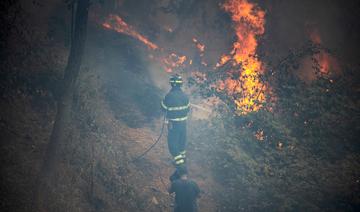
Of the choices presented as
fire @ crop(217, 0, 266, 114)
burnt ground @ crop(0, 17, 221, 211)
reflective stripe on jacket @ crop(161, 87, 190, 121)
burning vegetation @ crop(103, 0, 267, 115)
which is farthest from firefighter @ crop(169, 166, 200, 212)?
fire @ crop(217, 0, 266, 114)

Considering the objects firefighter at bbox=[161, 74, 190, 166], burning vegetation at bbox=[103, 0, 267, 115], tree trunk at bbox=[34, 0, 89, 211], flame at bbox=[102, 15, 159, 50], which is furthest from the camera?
flame at bbox=[102, 15, 159, 50]

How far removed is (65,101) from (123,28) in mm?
10640

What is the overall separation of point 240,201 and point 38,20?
1226 centimetres

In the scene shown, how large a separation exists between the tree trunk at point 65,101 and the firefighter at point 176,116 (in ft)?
12.0

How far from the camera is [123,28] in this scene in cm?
1644

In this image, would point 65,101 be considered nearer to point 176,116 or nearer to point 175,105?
point 175,105

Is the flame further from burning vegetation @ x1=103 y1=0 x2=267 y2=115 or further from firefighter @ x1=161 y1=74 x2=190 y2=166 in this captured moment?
firefighter @ x1=161 y1=74 x2=190 y2=166

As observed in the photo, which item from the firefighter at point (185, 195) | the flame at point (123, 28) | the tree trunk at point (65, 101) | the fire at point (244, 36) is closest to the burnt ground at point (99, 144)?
the tree trunk at point (65, 101)

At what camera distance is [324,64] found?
14.6 metres

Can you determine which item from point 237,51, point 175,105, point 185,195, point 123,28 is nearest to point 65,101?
point 185,195

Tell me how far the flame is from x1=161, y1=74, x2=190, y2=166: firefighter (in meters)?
7.20

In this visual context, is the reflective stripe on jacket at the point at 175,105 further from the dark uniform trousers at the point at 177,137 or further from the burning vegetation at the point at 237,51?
the burning vegetation at the point at 237,51

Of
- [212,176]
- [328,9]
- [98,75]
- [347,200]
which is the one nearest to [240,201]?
[212,176]

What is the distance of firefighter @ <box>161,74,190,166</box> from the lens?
31.6 feet
